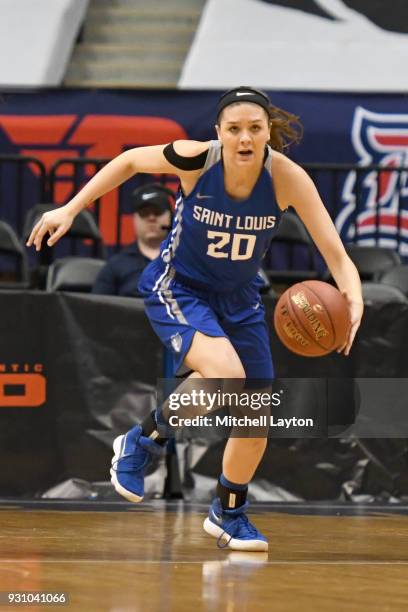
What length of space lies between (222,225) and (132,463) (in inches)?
52.8

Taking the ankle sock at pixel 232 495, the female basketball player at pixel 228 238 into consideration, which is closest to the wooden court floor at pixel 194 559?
the ankle sock at pixel 232 495

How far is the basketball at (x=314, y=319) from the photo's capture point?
604 centimetres

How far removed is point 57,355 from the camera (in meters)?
8.82

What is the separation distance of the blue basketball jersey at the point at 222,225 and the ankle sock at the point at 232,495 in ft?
3.33

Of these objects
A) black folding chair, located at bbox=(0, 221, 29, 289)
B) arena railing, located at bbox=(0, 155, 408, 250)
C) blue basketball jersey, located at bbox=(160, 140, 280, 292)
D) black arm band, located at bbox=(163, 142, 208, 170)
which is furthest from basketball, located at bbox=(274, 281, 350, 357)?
arena railing, located at bbox=(0, 155, 408, 250)

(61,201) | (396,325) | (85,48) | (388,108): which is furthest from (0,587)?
(85,48)

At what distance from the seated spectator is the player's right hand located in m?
3.20

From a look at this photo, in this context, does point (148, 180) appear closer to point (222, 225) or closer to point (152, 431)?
point (152, 431)

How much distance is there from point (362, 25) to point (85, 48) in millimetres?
3356

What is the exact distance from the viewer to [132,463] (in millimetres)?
6754

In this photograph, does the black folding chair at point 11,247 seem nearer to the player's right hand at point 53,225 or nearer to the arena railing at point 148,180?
the arena railing at point 148,180

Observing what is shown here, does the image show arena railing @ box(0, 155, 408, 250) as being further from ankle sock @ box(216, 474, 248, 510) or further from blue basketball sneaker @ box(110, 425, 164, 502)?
ankle sock @ box(216, 474, 248, 510)

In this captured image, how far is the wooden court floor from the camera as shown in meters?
4.86

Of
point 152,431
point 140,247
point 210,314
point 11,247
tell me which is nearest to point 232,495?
point 152,431
